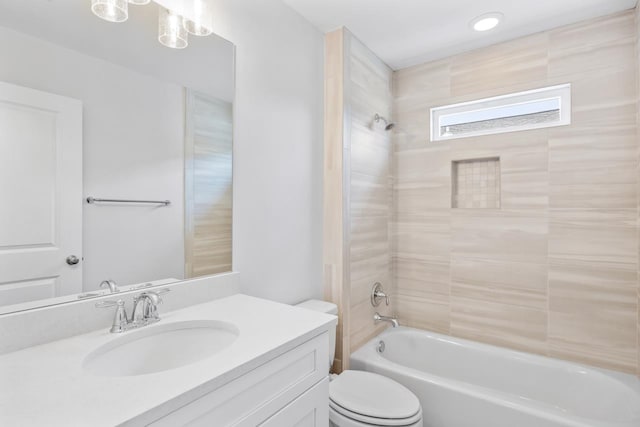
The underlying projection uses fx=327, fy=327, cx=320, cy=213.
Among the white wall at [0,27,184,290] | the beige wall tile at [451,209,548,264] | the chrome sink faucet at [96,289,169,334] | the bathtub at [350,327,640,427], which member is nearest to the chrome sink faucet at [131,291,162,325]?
the chrome sink faucet at [96,289,169,334]

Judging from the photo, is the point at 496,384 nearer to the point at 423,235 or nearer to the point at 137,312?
the point at 423,235

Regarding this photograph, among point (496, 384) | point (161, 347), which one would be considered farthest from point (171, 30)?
point (496, 384)

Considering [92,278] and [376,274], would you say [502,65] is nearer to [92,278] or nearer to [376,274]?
[376,274]

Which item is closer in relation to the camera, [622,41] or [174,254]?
[174,254]

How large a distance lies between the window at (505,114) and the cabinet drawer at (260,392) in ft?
6.41

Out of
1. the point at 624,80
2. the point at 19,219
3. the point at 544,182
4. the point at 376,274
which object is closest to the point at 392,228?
the point at 376,274

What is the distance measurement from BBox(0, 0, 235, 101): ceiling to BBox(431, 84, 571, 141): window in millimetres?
1701

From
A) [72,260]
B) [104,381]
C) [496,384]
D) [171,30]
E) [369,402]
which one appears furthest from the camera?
[496,384]

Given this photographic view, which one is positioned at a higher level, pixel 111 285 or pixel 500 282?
pixel 111 285

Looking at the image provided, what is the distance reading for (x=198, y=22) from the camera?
1338 millimetres

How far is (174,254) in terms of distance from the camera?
133 centimetres

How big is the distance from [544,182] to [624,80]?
69 cm

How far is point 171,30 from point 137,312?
1091 millimetres

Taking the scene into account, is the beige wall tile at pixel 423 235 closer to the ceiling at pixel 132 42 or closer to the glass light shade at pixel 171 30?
the ceiling at pixel 132 42
